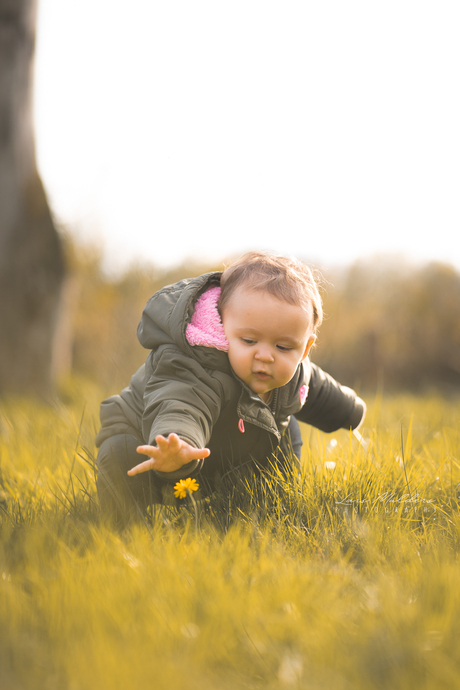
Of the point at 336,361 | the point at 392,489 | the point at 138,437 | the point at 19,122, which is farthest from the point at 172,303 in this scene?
the point at 336,361

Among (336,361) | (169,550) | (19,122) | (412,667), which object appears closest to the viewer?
(412,667)

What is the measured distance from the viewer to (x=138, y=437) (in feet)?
7.54

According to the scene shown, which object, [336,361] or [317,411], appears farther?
[336,361]

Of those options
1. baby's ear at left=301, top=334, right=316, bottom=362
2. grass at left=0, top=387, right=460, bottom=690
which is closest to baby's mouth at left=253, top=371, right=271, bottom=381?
baby's ear at left=301, top=334, right=316, bottom=362

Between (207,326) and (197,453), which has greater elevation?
(207,326)

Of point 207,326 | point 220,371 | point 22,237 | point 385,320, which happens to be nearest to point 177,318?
point 207,326

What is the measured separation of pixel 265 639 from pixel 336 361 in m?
9.34

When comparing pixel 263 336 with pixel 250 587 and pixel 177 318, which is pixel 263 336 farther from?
pixel 250 587

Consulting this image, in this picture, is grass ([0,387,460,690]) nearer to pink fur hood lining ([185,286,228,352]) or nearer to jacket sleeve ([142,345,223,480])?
jacket sleeve ([142,345,223,480])

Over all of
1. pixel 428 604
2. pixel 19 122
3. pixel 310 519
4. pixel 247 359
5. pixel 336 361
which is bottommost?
pixel 336 361

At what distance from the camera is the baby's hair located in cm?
204

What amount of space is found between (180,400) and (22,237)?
4.91 m

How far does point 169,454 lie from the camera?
1.61 metres

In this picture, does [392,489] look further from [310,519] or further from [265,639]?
[265,639]
